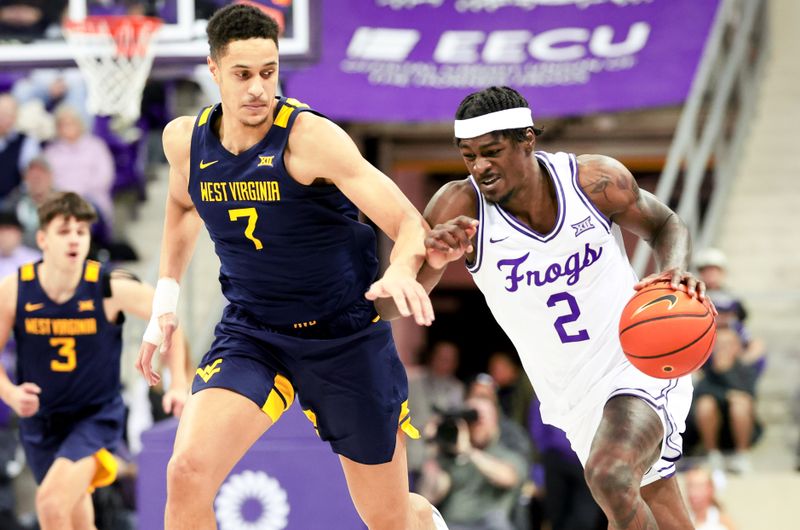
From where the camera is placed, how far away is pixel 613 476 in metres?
4.54

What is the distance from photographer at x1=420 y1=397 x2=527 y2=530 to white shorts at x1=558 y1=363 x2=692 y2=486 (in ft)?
11.5

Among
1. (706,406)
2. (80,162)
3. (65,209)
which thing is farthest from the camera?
(80,162)

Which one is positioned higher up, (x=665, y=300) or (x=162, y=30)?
(x=162, y=30)

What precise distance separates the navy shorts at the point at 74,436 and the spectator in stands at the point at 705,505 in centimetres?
366

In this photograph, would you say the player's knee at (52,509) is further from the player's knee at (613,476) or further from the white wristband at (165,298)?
the player's knee at (613,476)

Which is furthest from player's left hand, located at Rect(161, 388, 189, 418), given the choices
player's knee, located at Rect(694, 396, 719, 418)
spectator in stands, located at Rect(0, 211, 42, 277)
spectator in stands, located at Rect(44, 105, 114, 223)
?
spectator in stands, located at Rect(44, 105, 114, 223)

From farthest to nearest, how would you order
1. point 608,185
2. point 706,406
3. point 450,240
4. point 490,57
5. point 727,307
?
point 490,57 < point 727,307 < point 706,406 < point 608,185 < point 450,240

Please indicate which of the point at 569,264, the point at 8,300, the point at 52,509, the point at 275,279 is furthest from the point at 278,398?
the point at 8,300

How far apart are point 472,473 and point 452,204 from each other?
13.8ft

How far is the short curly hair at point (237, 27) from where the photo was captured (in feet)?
15.0

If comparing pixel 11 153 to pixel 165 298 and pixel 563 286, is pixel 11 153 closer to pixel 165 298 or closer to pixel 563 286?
pixel 165 298

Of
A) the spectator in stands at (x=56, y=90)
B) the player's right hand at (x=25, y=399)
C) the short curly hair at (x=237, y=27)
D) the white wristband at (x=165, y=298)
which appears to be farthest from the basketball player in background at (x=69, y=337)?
the spectator in stands at (x=56, y=90)

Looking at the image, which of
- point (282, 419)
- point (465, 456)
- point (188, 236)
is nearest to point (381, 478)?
point (188, 236)

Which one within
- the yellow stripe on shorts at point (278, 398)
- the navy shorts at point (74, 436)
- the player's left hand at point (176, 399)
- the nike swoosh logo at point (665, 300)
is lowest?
the navy shorts at point (74, 436)
